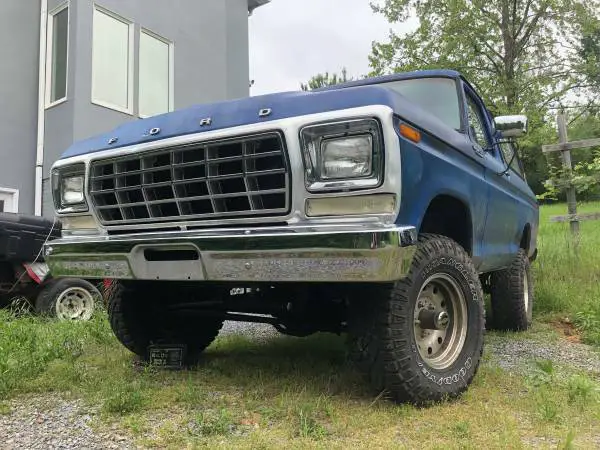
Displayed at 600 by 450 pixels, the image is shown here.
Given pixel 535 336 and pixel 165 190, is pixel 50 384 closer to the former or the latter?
pixel 165 190

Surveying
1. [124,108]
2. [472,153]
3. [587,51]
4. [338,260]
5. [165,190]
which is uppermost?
[587,51]

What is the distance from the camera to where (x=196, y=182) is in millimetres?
3127

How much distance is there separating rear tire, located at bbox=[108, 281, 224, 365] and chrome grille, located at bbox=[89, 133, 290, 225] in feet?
2.30

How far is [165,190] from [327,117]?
111cm

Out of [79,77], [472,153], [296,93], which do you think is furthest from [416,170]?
[79,77]

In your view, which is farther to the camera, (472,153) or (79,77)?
(79,77)

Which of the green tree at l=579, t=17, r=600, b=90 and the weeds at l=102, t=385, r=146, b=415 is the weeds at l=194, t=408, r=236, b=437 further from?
the green tree at l=579, t=17, r=600, b=90

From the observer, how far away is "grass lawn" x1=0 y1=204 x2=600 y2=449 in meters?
2.56

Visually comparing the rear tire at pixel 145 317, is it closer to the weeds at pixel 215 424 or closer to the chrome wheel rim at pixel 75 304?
the weeds at pixel 215 424

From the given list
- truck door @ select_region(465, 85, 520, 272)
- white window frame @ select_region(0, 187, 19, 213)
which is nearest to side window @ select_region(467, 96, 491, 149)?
truck door @ select_region(465, 85, 520, 272)

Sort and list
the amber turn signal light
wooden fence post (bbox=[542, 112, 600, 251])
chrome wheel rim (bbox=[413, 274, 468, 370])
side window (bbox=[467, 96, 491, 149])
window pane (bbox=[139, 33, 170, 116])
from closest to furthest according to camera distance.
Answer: the amber turn signal light < chrome wheel rim (bbox=[413, 274, 468, 370]) < side window (bbox=[467, 96, 491, 149]) < wooden fence post (bbox=[542, 112, 600, 251]) < window pane (bbox=[139, 33, 170, 116])

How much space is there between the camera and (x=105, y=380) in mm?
3557

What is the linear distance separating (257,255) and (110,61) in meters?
8.74

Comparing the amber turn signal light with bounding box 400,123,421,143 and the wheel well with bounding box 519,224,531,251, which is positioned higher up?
the amber turn signal light with bounding box 400,123,421,143
